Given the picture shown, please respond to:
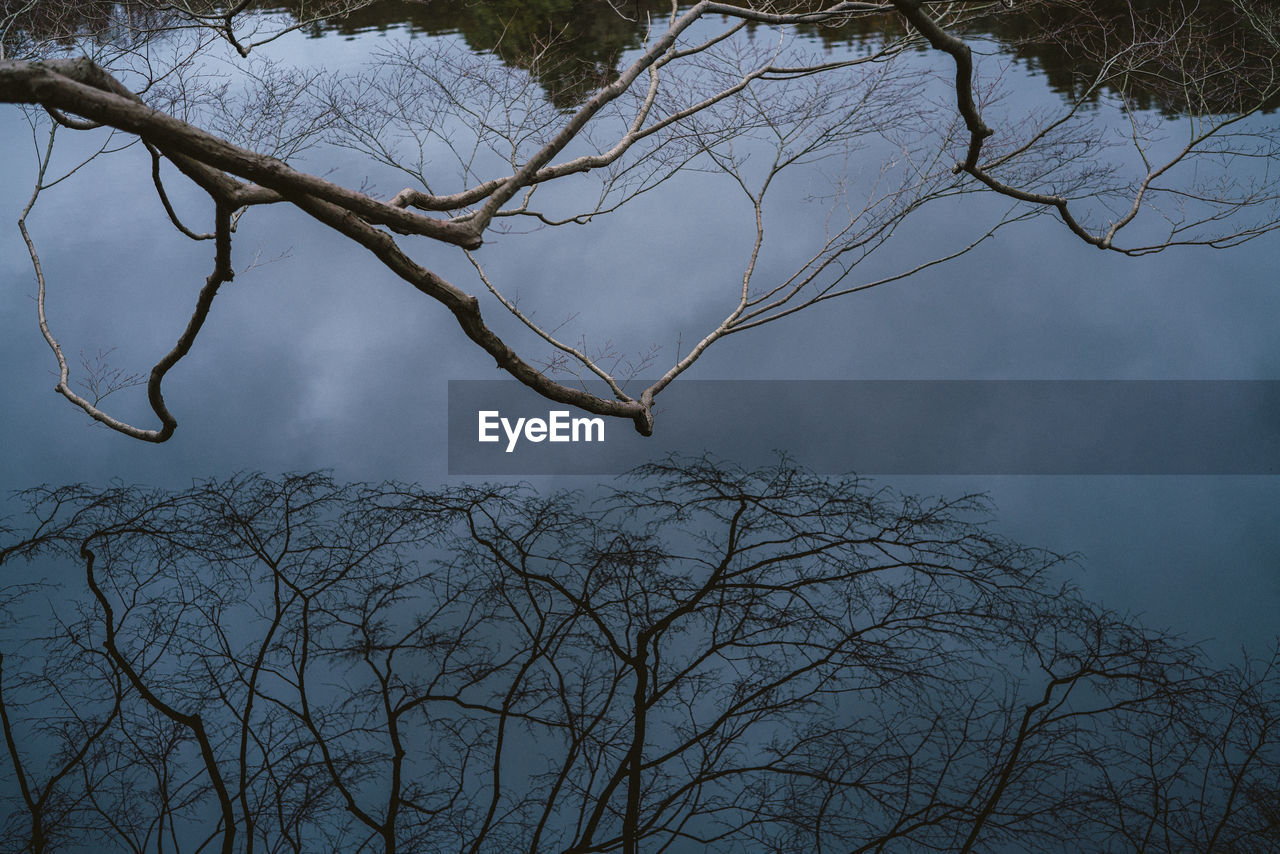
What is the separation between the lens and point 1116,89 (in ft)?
22.1

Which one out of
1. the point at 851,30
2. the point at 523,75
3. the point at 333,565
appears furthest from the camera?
the point at 851,30

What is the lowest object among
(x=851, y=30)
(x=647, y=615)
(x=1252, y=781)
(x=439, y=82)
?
(x=1252, y=781)

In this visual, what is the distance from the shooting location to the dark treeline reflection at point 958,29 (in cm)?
550

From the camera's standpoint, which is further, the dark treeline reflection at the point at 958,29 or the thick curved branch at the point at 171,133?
the dark treeline reflection at the point at 958,29

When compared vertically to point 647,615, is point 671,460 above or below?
above

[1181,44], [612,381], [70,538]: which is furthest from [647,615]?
[1181,44]

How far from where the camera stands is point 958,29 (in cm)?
624

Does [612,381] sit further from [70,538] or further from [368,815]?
[70,538]

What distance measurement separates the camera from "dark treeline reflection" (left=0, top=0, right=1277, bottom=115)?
5496 millimetres

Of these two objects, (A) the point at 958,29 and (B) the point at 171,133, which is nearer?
(B) the point at 171,133

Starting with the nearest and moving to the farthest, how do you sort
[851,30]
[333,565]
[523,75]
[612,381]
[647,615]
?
[647,615], [333,565], [612,381], [523,75], [851,30]

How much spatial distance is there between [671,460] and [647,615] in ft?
6.26

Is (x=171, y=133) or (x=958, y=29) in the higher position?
(x=958, y=29)

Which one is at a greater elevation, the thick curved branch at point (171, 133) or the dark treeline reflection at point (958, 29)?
the dark treeline reflection at point (958, 29)
